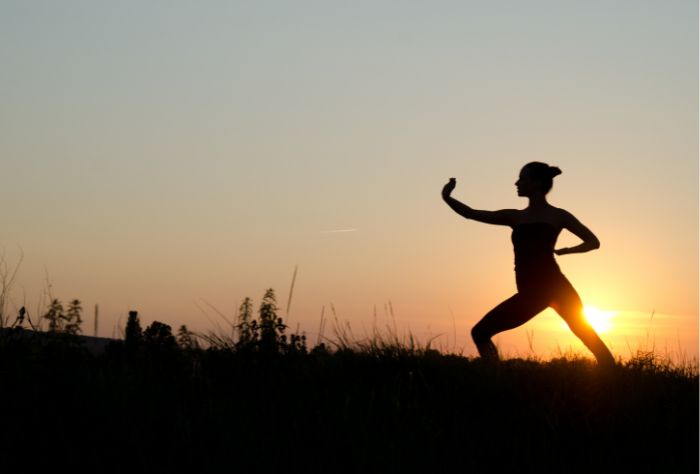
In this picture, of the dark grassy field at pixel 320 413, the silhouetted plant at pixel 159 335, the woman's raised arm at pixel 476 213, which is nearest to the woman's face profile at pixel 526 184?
the woman's raised arm at pixel 476 213

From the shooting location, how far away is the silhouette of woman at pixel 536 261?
8969 millimetres

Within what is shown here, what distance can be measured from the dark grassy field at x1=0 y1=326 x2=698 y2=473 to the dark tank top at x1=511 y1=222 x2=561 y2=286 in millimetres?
978

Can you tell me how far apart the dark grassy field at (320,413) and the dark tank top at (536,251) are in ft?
3.21

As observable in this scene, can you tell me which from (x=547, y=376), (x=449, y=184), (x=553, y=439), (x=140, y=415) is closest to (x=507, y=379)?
(x=547, y=376)

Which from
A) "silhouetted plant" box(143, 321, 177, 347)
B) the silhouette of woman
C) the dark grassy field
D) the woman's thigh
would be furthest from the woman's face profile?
"silhouetted plant" box(143, 321, 177, 347)

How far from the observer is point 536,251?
29.4 ft

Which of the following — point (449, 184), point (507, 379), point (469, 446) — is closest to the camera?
point (469, 446)

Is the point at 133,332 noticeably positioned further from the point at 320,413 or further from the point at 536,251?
the point at 536,251

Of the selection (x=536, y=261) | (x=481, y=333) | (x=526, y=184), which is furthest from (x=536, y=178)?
(x=481, y=333)

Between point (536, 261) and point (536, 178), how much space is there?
0.85 m

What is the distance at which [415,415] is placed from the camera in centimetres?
704

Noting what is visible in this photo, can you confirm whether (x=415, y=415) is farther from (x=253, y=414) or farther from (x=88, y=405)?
(x=88, y=405)

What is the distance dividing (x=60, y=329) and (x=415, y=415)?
309cm

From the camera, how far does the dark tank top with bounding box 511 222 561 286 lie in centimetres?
897
